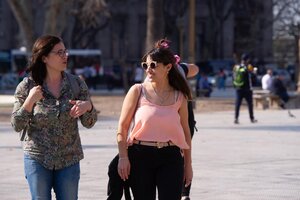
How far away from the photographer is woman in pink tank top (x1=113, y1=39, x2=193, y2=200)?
650 centimetres

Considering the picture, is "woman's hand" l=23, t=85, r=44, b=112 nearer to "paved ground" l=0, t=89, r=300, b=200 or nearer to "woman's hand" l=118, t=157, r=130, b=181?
"woman's hand" l=118, t=157, r=130, b=181

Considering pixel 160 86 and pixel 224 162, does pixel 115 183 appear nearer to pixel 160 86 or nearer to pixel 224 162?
pixel 160 86

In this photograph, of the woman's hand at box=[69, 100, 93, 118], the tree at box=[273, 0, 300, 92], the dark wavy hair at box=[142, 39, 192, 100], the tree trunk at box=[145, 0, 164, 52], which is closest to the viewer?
the woman's hand at box=[69, 100, 93, 118]

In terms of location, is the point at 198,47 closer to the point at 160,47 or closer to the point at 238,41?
the point at 238,41

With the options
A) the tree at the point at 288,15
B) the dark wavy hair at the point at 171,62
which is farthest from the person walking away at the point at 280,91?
the tree at the point at 288,15

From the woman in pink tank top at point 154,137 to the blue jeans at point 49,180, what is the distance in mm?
408

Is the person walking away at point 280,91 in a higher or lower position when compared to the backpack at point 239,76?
lower

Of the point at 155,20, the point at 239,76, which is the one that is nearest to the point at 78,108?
the point at 239,76

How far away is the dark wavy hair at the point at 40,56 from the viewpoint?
6262 millimetres

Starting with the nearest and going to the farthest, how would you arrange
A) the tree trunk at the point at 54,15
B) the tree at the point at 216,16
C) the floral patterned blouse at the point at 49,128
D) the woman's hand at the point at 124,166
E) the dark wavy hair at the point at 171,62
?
the floral patterned blouse at the point at 49,128 → the woman's hand at the point at 124,166 → the dark wavy hair at the point at 171,62 → the tree trunk at the point at 54,15 → the tree at the point at 216,16

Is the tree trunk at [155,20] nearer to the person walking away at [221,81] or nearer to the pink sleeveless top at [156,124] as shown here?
the person walking away at [221,81]

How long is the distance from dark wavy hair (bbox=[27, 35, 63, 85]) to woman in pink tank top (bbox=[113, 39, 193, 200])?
2.23 ft

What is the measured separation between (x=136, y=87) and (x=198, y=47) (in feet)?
229

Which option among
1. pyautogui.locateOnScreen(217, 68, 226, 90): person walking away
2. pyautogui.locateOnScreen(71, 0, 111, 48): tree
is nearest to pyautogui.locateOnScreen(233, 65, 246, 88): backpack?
pyautogui.locateOnScreen(71, 0, 111, 48): tree
